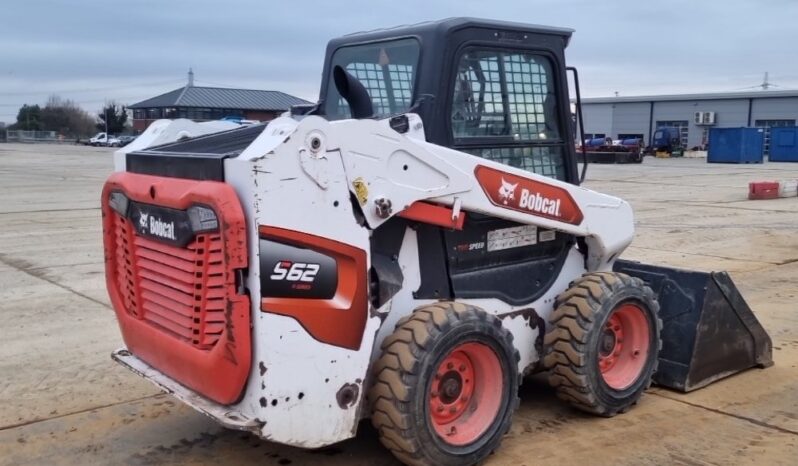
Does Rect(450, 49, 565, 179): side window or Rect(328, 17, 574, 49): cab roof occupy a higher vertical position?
Rect(328, 17, 574, 49): cab roof

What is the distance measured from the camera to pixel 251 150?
341 cm

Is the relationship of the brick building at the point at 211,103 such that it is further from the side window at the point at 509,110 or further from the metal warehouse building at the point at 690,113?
the side window at the point at 509,110

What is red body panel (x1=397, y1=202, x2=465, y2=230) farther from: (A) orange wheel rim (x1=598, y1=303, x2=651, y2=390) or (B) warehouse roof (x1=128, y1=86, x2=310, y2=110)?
(B) warehouse roof (x1=128, y1=86, x2=310, y2=110)

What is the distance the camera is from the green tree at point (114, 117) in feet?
322

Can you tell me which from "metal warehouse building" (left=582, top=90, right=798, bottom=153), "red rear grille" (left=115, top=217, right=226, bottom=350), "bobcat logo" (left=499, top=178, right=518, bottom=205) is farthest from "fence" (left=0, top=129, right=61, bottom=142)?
"bobcat logo" (left=499, top=178, right=518, bottom=205)

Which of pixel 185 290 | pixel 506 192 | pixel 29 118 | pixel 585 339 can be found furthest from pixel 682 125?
pixel 29 118

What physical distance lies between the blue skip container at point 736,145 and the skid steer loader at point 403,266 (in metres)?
40.2

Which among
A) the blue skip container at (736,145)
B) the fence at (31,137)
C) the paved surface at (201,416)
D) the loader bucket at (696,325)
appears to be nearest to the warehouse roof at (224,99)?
the fence at (31,137)

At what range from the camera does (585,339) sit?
4.61 metres

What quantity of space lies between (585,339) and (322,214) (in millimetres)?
1904

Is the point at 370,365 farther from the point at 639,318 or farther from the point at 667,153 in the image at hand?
the point at 667,153

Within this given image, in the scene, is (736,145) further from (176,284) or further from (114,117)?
(114,117)

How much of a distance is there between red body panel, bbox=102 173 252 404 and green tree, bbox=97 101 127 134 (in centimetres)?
9933

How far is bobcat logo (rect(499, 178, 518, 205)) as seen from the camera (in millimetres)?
4297
